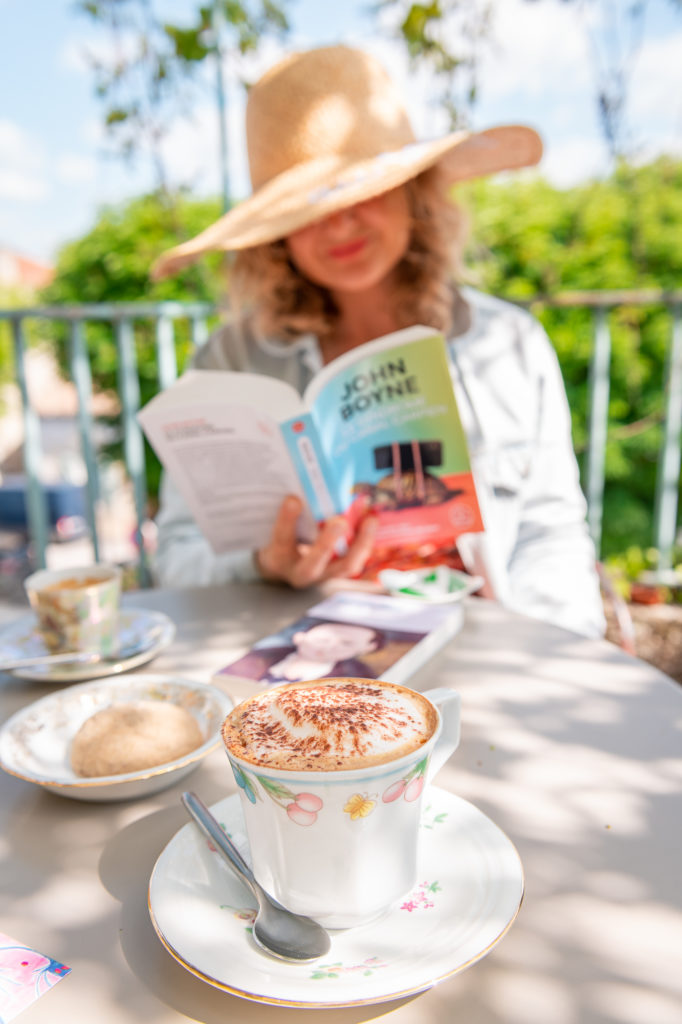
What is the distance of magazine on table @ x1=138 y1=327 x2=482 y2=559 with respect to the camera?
3.74ft

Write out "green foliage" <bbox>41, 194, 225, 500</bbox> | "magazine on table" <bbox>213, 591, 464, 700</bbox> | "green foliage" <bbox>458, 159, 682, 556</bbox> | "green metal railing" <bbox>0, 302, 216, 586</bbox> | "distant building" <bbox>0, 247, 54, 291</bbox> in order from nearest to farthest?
"magazine on table" <bbox>213, 591, 464, 700</bbox> < "green metal railing" <bbox>0, 302, 216, 586</bbox> < "green foliage" <bbox>458, 159, 682, 556</bbox> < "green foliage" <bbox>41, 194, 225, 500</bbox> < "distant building" <bbox>0, 247, 54, 291</bbox>

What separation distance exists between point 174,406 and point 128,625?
34cm

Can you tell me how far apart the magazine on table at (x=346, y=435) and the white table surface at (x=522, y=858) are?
303 mm

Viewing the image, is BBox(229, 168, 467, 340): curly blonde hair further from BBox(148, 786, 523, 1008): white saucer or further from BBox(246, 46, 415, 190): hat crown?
BBox(148, 786, 523, 1008): white saucer

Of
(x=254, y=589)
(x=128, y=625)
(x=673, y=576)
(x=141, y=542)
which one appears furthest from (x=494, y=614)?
(x=673, y=576)

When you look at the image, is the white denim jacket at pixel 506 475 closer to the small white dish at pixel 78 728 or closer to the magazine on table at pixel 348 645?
the magazine on table at pixel 348 645

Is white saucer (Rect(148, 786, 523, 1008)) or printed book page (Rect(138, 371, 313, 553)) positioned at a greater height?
printed book page (Rect(138, 371, 313, 553))

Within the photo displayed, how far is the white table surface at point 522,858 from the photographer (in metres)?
0.47

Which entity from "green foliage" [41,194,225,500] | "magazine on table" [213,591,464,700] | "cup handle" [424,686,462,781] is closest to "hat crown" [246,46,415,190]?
"magazine on table" [213,591,464,700]

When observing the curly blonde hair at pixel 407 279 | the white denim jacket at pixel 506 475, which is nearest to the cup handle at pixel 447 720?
the white denim jacket at pixel 506 475

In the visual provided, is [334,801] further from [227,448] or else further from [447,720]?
[227,448]

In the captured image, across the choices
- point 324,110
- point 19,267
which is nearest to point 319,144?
point 324,110

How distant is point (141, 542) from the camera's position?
2.61 m

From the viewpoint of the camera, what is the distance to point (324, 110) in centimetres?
151
